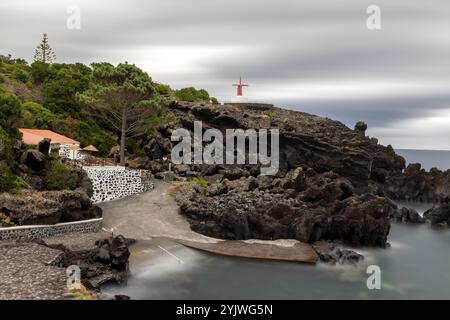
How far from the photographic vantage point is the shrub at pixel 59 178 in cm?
3428

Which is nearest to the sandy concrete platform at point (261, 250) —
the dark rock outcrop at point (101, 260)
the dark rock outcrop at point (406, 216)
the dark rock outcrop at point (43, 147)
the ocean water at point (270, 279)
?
the ocean water at point (270, 279)

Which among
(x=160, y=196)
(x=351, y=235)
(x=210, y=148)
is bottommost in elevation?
(x=351, y=235)

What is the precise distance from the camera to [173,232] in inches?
1364

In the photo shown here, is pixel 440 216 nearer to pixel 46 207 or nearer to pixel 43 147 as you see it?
pixel 46 207

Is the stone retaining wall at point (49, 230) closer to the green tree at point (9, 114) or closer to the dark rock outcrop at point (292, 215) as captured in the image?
the dark rock outcrop at point (292, 215)

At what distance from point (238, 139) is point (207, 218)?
21.2 meters

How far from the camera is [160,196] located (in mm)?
42062

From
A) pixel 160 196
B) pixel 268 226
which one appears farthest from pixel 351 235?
pixel 160 196

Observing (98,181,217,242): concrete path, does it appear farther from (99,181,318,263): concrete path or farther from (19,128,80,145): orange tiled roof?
(19,128,80,145): orange tiled roof

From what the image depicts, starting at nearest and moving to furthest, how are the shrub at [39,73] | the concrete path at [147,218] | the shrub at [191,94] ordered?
the concrete path at [147,218], the shrub at [39,73], the shrub at [191,94]

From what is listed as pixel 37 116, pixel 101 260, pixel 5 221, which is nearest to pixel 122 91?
pixel 37 116

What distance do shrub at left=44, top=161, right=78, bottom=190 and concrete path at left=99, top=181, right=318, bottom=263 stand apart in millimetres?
3708

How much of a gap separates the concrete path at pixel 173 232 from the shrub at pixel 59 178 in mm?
3708
